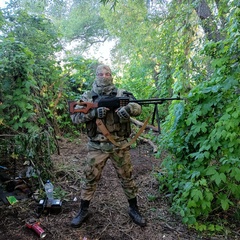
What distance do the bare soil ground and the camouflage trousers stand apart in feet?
1.31

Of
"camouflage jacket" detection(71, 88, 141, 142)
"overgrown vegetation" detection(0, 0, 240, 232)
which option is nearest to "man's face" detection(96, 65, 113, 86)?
"camouflage jacket" detection(71, 88, 141, 142)

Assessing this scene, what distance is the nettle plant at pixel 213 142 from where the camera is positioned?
2.64 metres

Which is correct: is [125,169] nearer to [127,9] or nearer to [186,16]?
[186,16]

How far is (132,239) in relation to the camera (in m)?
2.75

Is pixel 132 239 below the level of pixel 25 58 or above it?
below

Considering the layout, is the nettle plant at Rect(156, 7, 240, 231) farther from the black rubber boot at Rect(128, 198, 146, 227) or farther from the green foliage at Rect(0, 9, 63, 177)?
the green foliage at Rect(0, 9, 63, 177)

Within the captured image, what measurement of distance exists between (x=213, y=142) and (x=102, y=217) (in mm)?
1770

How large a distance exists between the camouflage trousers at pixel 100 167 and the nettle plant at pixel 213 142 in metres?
0.74

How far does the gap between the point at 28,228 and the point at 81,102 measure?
169 cm

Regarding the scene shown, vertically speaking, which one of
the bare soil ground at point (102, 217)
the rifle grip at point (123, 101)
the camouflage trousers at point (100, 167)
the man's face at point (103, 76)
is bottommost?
the bare soil ground at point (102, 217)

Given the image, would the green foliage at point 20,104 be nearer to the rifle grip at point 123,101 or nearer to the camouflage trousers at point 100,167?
the camouflage trousers at point 100,167

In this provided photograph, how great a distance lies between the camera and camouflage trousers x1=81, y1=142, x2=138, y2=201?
117 inches

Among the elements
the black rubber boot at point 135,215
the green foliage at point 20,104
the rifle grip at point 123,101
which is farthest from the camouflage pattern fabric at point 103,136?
the green foliage at point 20,104

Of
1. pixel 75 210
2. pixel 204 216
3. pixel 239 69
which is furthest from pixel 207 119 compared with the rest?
pixel 75 210
